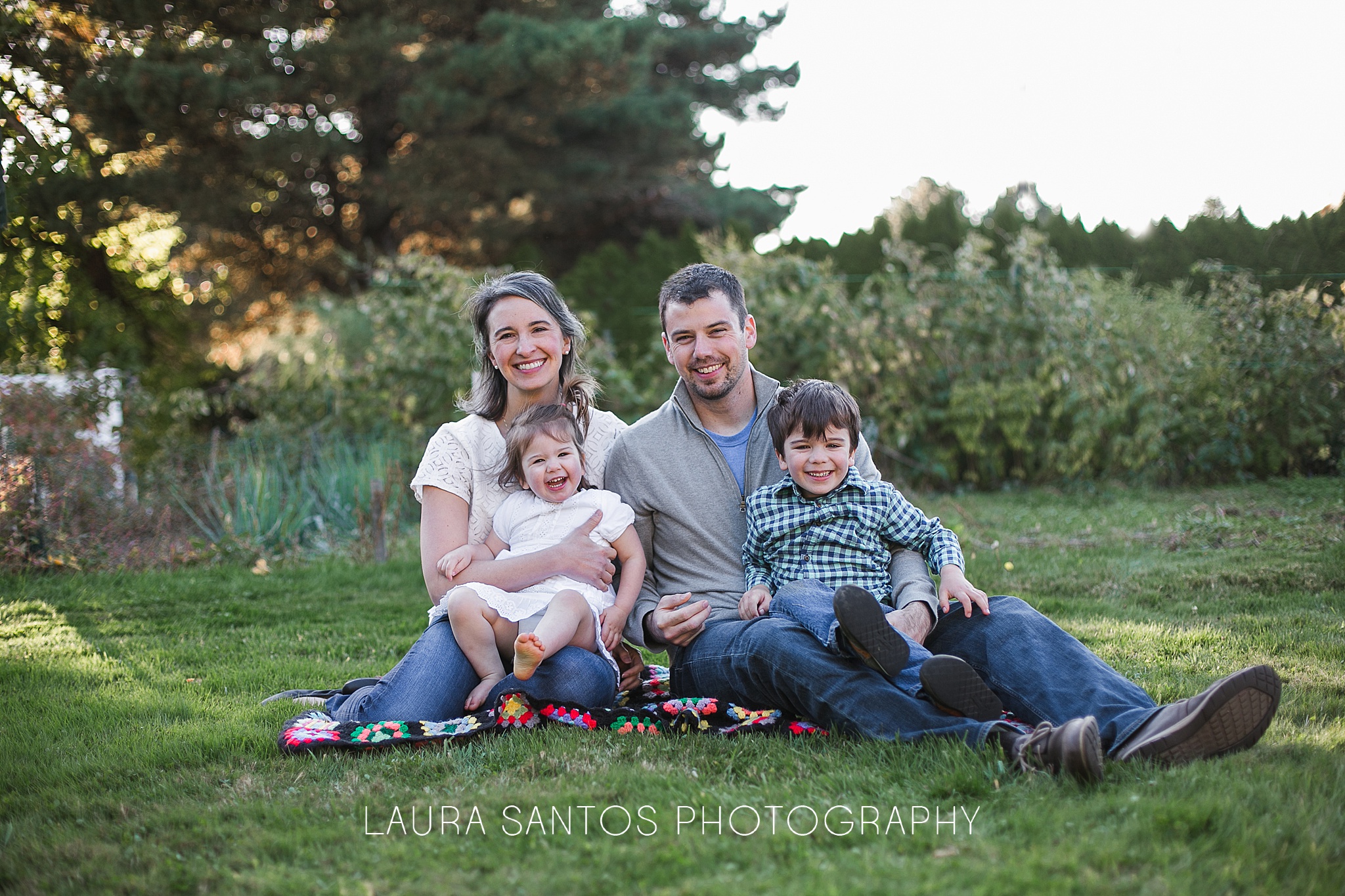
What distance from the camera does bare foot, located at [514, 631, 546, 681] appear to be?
2568 millimetres

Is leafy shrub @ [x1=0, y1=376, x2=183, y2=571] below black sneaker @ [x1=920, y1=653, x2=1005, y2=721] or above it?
above

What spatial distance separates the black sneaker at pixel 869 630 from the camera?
7.38ft

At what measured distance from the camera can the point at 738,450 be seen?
310cm

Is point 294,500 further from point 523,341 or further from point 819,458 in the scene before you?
point 819,458

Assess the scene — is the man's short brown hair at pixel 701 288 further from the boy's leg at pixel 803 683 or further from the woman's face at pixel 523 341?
the boy's leg at pixel 803 683

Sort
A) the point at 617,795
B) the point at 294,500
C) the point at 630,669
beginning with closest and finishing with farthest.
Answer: the point at 617,795 < the point at 630,669 < the point at 294,500

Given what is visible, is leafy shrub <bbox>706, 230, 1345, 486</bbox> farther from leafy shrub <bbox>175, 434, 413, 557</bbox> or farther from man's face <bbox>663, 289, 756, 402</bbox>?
man's face <bbox>663, 289, 756, 402</bbox>

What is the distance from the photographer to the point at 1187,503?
259 inches

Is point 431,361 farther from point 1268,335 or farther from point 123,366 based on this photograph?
point 1268,335

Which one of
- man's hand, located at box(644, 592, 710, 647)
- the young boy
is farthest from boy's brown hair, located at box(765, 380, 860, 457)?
man's hand, located at box(644, 592, 710, 647)

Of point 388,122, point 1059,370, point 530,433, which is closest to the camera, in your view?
point 530,433

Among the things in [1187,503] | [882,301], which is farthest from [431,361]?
[1187,503]

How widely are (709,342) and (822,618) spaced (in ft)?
2.91

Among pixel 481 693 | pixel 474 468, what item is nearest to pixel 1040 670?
pixel 481 693
